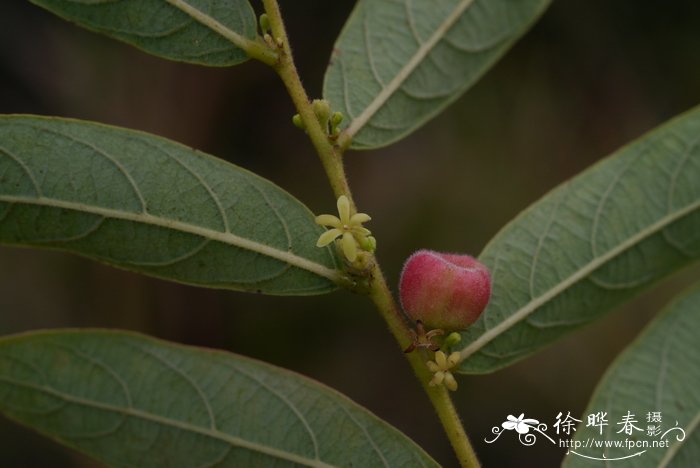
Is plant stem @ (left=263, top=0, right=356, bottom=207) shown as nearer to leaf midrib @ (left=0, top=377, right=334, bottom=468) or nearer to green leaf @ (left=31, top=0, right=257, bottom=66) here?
Result: green leaf @ (left=31, top=0, right=257, bottom=66)

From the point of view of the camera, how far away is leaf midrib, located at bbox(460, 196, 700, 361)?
1101mm

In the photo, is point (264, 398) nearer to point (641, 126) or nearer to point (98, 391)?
point (98, 391)

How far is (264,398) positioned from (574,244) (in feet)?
1.48

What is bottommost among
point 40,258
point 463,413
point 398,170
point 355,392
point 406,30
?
point 463,413

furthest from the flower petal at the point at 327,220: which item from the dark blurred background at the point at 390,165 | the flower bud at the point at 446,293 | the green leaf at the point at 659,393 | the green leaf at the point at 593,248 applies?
the dark blurred background at the point at 390,165

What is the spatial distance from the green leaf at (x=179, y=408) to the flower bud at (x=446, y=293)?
0.47 ft

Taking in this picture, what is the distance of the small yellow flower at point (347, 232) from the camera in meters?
0.98

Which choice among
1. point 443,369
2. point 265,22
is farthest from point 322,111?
point 443,369

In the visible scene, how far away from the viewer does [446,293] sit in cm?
100

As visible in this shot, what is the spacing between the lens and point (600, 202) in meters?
1.12

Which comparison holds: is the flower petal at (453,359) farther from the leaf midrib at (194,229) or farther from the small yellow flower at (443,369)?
the leaf midrib at (194,229)

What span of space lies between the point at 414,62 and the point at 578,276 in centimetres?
37

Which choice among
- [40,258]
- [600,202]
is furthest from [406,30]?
[40,258]

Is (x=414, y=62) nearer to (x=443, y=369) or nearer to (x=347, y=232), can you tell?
(x=347, y=232)
